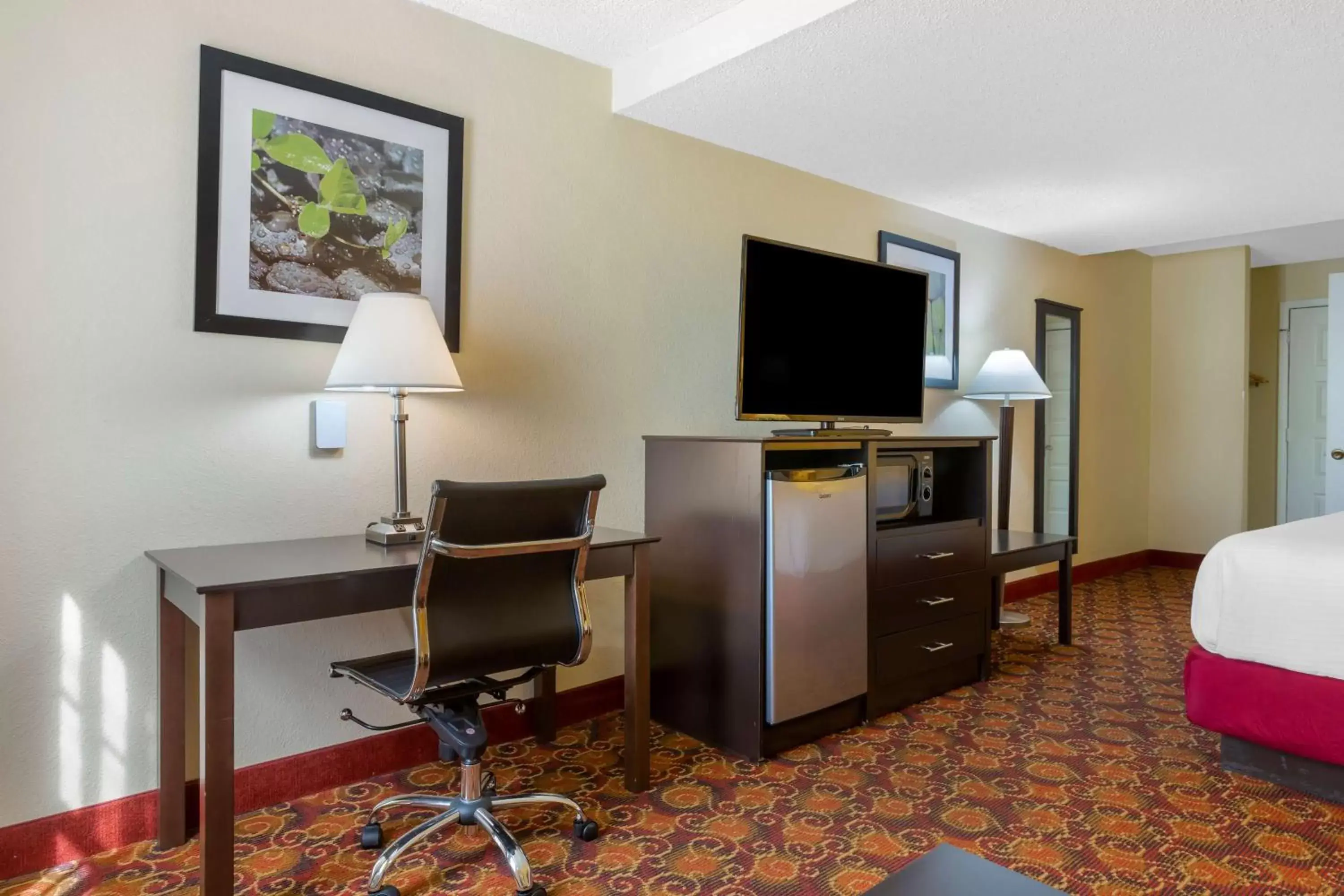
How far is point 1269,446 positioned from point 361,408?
6.60 meters

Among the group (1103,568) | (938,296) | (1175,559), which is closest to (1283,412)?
(1175,559)

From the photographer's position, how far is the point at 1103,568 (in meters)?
5.74

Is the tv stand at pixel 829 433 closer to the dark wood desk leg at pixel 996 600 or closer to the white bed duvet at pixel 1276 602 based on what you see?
the white bed duvet at pixel 1276 602

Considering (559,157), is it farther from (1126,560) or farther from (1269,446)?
(1269,446)

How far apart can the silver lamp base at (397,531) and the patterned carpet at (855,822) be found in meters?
0.74

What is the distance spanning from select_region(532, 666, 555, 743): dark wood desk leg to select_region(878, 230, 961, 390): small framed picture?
2406 millimetres

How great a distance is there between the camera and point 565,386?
2918 millimetres

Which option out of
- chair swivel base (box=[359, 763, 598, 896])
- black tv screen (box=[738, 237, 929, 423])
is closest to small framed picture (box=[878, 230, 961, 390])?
black tv screen (box=[738, 237, 929, 423])

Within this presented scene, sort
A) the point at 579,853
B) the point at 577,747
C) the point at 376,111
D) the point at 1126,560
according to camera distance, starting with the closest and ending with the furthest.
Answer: the point at 579,853, the point at 376,111, the point at 577,747, the point at 1126,560

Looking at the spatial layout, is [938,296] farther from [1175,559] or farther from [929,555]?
[1175,559]

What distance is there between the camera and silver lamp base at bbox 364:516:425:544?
7.25 ft

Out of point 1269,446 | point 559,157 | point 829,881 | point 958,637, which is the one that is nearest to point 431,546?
point 829,881

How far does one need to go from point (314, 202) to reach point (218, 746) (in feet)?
4.72

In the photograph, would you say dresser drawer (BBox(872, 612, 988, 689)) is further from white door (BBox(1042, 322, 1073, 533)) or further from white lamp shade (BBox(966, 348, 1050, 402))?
white door (BBox(1042, 322, 1073, 533))
